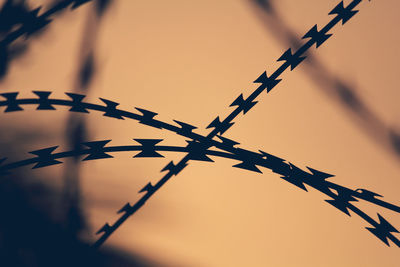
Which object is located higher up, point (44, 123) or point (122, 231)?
point (44, 123)

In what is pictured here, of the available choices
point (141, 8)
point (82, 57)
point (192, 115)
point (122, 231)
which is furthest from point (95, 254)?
point (141, 8)

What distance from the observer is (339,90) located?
2387 mm

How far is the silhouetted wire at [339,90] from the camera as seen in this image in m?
2.31

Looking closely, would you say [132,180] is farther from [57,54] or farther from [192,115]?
[57,54]

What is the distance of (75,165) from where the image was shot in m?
2.33

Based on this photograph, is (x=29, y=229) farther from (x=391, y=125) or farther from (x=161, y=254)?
(x=391, y=125)

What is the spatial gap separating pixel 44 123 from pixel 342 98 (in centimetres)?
171

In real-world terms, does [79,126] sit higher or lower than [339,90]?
lower

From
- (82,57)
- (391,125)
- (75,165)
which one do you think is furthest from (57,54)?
(391,125)

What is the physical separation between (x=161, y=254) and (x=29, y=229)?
75 centimetres

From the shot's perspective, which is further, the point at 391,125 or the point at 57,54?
the point at 391,125

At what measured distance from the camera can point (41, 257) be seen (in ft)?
7.50

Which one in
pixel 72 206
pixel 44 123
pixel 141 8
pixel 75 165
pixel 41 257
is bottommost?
pixel 41 257

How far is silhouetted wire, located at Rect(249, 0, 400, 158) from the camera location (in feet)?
7.59
